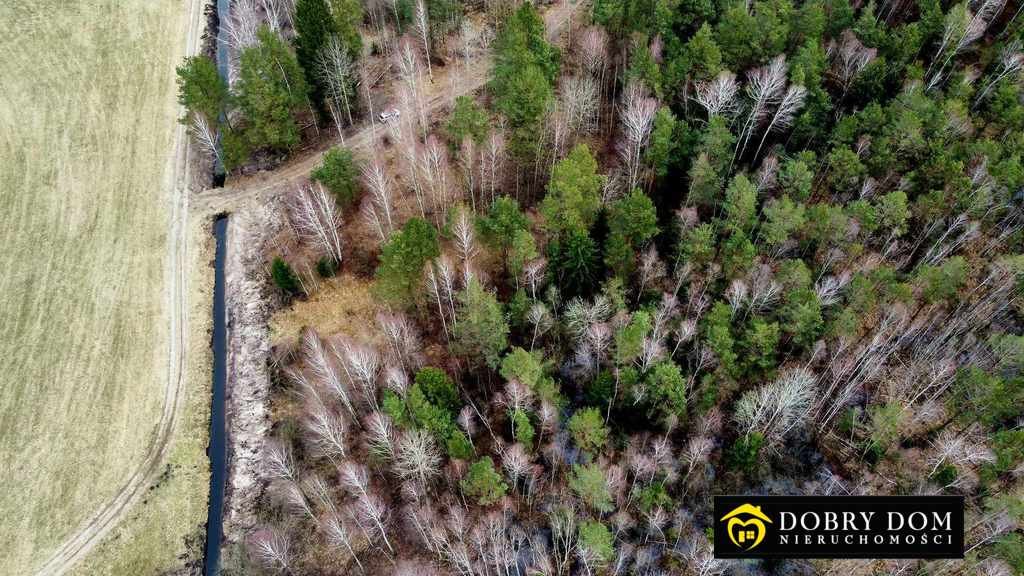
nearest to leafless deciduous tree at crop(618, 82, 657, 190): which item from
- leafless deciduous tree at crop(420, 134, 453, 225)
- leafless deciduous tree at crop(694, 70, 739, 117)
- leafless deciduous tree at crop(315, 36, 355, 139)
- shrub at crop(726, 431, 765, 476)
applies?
leafless deciduous tree at crop(694, 70, 739, 117)

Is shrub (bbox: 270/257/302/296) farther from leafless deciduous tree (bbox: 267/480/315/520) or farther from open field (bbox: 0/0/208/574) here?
leafless deciduous tree (bbox: 267/480/315/520)

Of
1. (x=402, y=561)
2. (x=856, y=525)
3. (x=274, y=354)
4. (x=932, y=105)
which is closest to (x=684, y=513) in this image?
(x=856, y=525)

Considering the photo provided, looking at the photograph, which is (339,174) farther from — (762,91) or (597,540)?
(597,540)

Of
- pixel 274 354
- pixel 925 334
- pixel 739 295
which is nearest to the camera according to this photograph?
pixel 739 295

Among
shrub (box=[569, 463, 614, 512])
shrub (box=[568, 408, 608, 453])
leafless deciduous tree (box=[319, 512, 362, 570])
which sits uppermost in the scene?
shrub (box=[568, 408, 608, 453])

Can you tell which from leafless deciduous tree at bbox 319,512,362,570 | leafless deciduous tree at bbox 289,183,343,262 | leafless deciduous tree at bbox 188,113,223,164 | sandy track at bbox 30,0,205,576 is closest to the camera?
leafless deciduous tree at bbox 319,512,362,570

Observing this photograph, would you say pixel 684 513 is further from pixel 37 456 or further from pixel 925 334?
pixel 37 456
